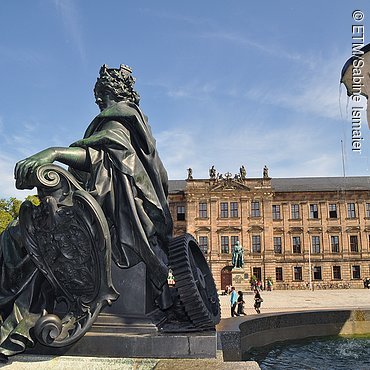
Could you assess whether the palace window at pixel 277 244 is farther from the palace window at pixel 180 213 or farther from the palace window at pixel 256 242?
the palace window at pixel 180 213

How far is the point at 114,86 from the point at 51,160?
1007 millimetres

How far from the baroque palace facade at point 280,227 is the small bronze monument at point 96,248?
48.5 metres

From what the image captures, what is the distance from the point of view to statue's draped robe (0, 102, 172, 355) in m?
3.05

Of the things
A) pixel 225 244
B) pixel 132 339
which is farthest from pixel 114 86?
pixel 225 244

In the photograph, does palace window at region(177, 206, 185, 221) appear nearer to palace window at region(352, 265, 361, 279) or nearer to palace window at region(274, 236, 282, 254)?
palace window at region(274, 236, 282, 254)

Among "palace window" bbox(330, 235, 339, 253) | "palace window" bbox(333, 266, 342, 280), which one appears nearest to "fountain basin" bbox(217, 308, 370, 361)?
"palace window" bbox(333, 266, 342, 280)

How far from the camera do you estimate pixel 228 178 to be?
53.3 m

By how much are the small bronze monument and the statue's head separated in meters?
0.15

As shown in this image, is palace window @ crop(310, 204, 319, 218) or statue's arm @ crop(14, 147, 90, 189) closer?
statue's arm @ crop(14, 147, 90, 189)

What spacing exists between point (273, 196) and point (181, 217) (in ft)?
37.0

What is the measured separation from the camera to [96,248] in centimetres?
292

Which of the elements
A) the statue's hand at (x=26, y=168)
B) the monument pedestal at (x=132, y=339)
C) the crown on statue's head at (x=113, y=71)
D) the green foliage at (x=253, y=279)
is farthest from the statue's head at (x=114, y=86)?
the green foliage at (x=253, y=279)

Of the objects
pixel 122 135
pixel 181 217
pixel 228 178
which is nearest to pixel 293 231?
pixel 228 178

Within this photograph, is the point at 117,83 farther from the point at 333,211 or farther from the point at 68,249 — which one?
the point at 333,211
